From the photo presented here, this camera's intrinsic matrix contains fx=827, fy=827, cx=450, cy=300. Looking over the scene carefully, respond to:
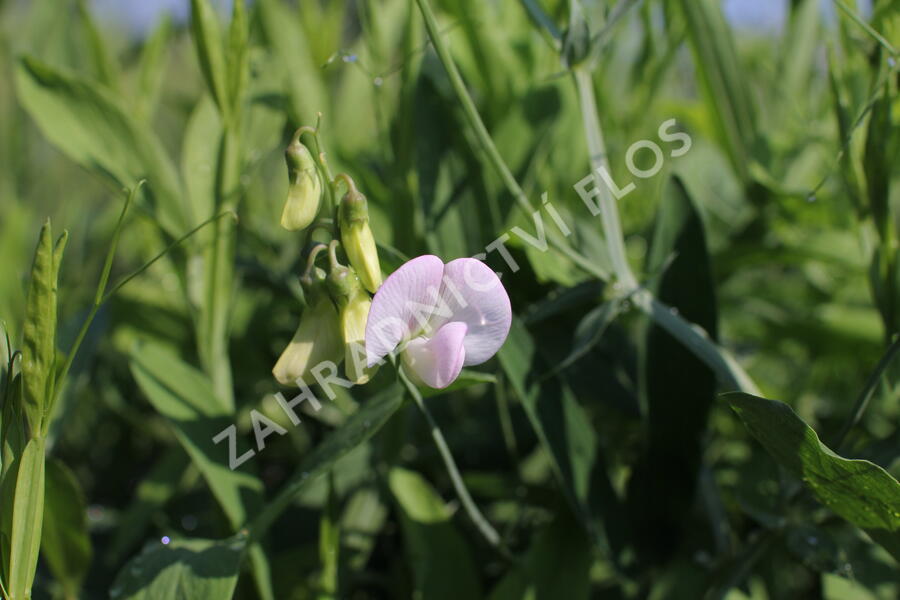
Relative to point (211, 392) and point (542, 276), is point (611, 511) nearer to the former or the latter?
point (542, 276)

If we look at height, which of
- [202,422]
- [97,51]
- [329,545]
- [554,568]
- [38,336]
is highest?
[97,51]

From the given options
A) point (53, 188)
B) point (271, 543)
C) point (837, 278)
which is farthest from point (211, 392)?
point (53, 188)

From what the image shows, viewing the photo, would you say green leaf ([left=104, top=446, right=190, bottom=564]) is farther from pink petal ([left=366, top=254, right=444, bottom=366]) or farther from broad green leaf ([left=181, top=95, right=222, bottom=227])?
pink petal ([left=366, top=254, right=444, bottom=366])

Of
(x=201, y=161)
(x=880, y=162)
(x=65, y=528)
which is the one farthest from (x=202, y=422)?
(x=880, y=162)

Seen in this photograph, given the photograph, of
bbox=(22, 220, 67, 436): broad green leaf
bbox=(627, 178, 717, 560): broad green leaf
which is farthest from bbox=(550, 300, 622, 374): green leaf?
bbox=(22, 220, 67, 436): broad green leaf

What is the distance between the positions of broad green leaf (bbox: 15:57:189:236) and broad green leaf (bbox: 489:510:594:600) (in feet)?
1.33

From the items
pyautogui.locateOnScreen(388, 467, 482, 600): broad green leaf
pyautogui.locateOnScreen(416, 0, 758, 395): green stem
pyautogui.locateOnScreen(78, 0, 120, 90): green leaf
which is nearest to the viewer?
pyautogui.locateOnScreen(416, 0, 758, 395): green stem

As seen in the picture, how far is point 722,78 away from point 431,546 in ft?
1.74

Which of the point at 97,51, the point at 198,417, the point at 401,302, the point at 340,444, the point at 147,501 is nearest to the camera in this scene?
the point at 401,302

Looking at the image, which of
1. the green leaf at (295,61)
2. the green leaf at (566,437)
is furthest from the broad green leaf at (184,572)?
the green leaf at (295,61)

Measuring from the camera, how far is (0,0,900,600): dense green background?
593 mm

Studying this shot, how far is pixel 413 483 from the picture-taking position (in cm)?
67

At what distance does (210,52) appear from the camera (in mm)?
626

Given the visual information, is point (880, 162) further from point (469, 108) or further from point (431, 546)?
point (431, 546)
